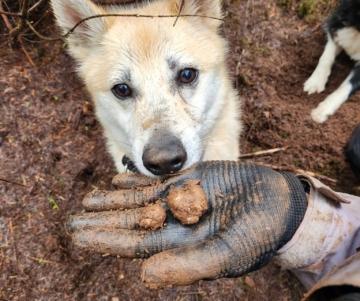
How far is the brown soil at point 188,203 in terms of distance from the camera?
5.78ft

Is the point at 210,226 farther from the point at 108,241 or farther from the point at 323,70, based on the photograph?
the point at 323,70

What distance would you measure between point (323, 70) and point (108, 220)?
9.76 feet

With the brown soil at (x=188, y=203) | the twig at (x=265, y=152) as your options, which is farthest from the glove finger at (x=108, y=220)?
the twig at (x=265, y=152)

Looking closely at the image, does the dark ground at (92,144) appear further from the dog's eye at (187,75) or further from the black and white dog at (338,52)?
the dog's eye at (187,75)

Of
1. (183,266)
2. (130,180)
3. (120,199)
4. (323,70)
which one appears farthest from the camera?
(323,70)

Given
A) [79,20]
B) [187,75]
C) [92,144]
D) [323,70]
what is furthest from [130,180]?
[323,70]

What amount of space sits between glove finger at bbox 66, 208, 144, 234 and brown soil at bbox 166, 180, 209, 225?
0.21 metres

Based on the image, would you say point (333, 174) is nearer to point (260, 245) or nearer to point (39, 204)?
point (260, 245)

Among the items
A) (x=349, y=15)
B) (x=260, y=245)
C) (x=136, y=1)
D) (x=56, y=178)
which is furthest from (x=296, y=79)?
(x=56, y=178)

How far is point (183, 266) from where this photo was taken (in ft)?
5.09

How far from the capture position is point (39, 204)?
123 inches

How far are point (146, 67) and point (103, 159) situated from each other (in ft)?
5.32

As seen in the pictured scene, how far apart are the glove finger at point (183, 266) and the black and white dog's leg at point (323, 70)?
2648 millimetres

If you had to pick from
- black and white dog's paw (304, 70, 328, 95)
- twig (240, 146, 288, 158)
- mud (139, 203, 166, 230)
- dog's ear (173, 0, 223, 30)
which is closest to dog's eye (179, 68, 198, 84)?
dog's ear (173, 0, 223, 30)
